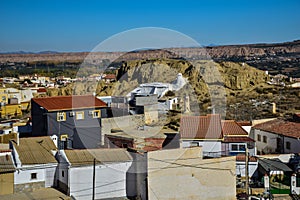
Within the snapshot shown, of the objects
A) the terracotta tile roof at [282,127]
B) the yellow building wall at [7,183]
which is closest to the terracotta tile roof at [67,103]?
the yellow building wall at [7,183]

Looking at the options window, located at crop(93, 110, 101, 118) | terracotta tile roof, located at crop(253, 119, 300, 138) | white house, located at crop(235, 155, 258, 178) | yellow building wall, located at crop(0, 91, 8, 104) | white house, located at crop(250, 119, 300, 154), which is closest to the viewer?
white house, located at crop(235, 155, 258, 178)

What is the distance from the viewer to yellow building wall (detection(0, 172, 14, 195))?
10602 mm

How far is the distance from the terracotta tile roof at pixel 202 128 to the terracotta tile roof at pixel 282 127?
10.1 ft

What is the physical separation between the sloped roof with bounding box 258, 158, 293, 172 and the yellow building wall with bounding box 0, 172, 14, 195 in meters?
7.22

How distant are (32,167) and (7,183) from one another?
0.74 m

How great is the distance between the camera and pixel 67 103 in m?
16.7

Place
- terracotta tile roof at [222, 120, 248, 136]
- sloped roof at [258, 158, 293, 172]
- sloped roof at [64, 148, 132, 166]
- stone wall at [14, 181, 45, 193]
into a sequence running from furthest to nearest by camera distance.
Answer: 1. terracotta tile roof at [222, 120, 248, 136]
2. sloped roof at [258, 158, 293, 172]
3. sloped roof at [64, 148, 132, 166]
4. stone wall at [14, 181, 45, 193]

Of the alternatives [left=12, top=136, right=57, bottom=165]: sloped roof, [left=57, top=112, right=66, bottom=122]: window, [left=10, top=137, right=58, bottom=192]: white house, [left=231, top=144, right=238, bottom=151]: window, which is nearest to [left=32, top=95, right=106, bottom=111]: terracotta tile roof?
[left=57, top=112, right=66, bottom=122]: window

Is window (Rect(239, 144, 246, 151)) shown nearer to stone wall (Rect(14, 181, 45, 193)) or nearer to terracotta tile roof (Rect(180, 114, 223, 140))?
terracotta tile roof (Rect(180, 114, 223, 140))

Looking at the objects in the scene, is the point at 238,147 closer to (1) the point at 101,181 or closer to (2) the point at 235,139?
(2) the point at 235,139

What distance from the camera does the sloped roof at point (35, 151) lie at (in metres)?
11.3

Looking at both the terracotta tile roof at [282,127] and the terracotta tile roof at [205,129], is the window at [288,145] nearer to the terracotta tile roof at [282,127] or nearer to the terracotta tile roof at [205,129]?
the terracotta tile roof at [282,127]

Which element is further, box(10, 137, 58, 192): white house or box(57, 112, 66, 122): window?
box(57, 112, 66, 122): window

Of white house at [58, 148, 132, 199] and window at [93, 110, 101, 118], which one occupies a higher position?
window at [93, 110, 101, 118]
